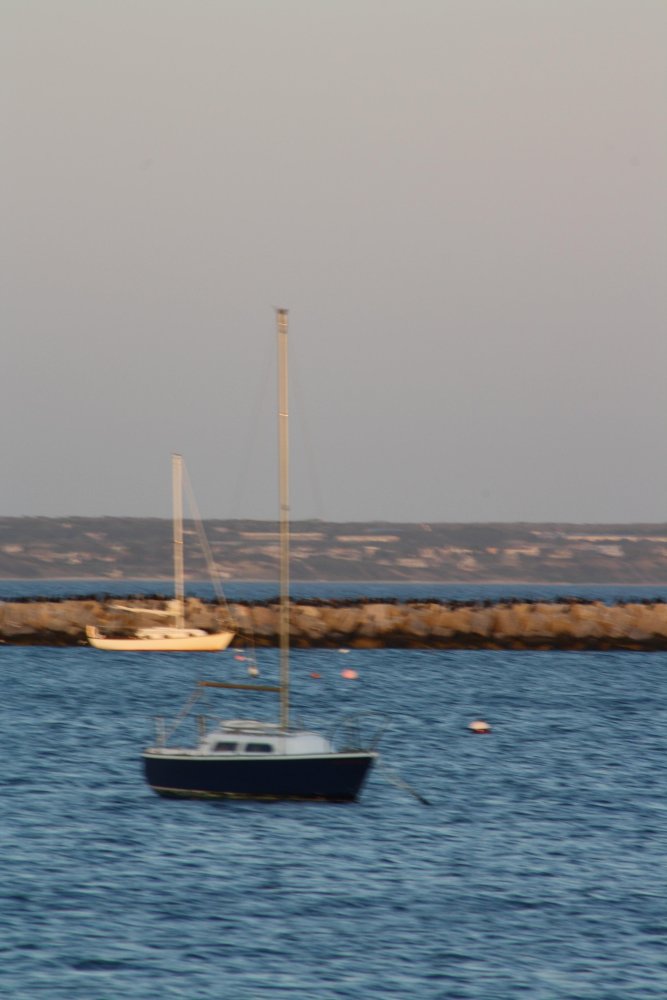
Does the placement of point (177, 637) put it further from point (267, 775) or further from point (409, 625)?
point (267, 775)

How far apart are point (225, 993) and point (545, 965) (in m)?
4.87

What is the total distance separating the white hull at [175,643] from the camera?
90.6 m

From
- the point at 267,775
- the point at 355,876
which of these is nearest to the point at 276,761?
the point at 267,775

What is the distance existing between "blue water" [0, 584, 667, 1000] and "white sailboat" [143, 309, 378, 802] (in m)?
0.56

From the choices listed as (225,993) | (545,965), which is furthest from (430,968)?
(225,993)

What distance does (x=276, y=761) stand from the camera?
1373 inches

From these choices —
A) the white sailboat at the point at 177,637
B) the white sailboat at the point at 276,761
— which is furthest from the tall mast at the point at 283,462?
the white sailboat at the point at 177,637

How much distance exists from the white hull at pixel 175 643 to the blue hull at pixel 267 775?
54.0m

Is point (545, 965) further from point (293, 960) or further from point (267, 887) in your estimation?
point (267, 887)

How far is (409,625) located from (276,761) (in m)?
63.4

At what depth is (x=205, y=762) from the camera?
116 ft

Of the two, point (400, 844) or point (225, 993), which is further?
point (400, 844)

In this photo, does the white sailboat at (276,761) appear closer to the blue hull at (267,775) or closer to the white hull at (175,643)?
the blue hull at (267,775)

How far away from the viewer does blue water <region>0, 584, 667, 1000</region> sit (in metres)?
22.8
